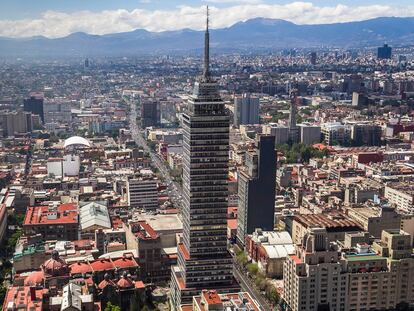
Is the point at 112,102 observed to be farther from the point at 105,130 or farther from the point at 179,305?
the point at 179,305

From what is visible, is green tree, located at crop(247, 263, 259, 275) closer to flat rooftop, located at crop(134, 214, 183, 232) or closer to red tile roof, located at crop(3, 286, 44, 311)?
flat rooftop, located at crop(134, 214, 183, 232)

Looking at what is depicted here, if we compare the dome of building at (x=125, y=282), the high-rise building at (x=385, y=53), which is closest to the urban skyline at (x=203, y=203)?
the dome of building at (x=125, y=282)

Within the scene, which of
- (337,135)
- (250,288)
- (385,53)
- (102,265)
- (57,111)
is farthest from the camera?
(385,53)

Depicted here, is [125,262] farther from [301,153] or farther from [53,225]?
[301,153]

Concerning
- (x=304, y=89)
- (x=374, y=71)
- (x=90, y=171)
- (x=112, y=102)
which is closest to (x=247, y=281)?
(x=90, y=171)

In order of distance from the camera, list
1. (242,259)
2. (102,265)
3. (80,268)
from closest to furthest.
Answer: (80,268) < (102,265) < (242,259)

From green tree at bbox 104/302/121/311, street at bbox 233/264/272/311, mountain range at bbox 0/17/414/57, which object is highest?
mountain range at bbox 0/17/414/57

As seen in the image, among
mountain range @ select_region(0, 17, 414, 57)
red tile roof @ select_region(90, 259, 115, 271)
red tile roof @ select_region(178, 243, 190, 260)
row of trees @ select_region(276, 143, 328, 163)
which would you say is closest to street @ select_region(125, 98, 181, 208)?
row of trees @ select_region(276, 143, 328, 163)

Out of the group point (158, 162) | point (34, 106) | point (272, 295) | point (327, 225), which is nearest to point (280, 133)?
point (158, 162)
